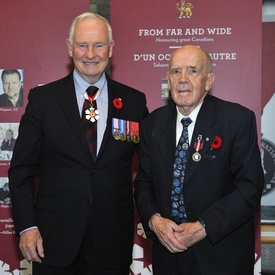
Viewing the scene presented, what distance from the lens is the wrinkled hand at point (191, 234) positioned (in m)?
2.36

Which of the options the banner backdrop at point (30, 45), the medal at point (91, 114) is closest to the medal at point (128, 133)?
the medal at point (91, 114)

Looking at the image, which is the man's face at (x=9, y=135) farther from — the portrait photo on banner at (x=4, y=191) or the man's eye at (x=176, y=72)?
the man's eye at (x=176, y=72)

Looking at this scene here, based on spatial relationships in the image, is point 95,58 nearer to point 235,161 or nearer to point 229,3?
point 235,161

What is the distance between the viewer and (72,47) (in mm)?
2766

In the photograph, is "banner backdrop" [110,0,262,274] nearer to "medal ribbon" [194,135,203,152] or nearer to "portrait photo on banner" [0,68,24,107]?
"portrait photo on banner" [0,68,24,107]

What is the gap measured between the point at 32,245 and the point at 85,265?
319mm

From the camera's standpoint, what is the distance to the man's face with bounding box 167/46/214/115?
2484 millimetres

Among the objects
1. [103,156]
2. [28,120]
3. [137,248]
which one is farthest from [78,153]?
[137,248]

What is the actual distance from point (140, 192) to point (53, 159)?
1.62 feet

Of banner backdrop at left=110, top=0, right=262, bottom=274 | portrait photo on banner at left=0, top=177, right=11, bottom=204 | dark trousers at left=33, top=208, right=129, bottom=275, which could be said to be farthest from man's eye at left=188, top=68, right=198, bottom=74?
portrait photo on banner at left=0, top=177, right=11, bottom=204

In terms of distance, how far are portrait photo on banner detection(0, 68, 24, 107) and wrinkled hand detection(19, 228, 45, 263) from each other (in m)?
1.59

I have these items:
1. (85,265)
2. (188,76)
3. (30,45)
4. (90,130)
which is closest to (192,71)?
(188,76)

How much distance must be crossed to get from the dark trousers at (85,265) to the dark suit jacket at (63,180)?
0.04 m

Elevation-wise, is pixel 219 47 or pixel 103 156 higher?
pixel 219 47
